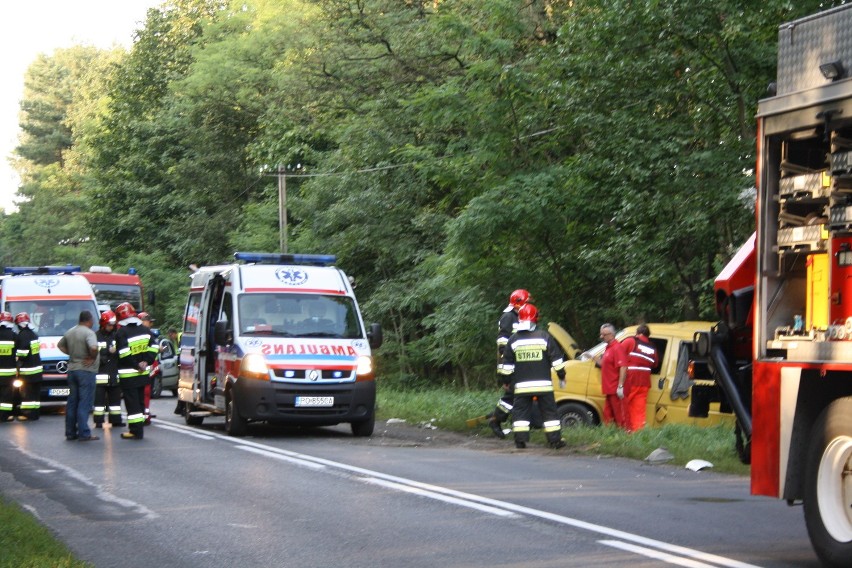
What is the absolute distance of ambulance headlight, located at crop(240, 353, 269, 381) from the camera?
16.6 metres

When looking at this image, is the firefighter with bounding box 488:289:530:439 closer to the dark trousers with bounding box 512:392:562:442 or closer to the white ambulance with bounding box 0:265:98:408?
the dark trousers with bounding box 512:392:562:442

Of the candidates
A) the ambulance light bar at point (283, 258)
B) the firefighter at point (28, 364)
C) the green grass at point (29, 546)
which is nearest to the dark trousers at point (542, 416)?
the ambulance light bar at point (283, 258)

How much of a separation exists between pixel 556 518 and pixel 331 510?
6.05 feet

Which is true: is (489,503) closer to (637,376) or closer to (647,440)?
(647,440)

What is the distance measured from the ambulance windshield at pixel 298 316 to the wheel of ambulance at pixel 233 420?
3.35 ft

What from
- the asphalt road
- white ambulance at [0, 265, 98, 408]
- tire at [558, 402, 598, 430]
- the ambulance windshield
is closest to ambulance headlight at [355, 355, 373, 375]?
the ambulance windshield

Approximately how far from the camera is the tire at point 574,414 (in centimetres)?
1694

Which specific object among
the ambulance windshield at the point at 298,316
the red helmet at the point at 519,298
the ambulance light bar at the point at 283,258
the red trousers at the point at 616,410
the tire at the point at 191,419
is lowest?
the tire at the point at 191,419

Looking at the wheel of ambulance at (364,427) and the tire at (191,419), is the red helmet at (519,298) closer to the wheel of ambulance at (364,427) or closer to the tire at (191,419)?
the wheel of ambulance at (364,427)

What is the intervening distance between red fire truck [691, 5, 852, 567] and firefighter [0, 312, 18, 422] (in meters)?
15.5

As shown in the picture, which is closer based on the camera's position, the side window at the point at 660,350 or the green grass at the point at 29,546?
the green grass at the point at 29,546

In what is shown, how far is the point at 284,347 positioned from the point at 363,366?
1.13 metres

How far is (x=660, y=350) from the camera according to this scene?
642 inches

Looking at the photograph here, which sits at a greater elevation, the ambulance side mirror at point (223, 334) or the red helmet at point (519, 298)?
the red helmet at point (519, 298)
